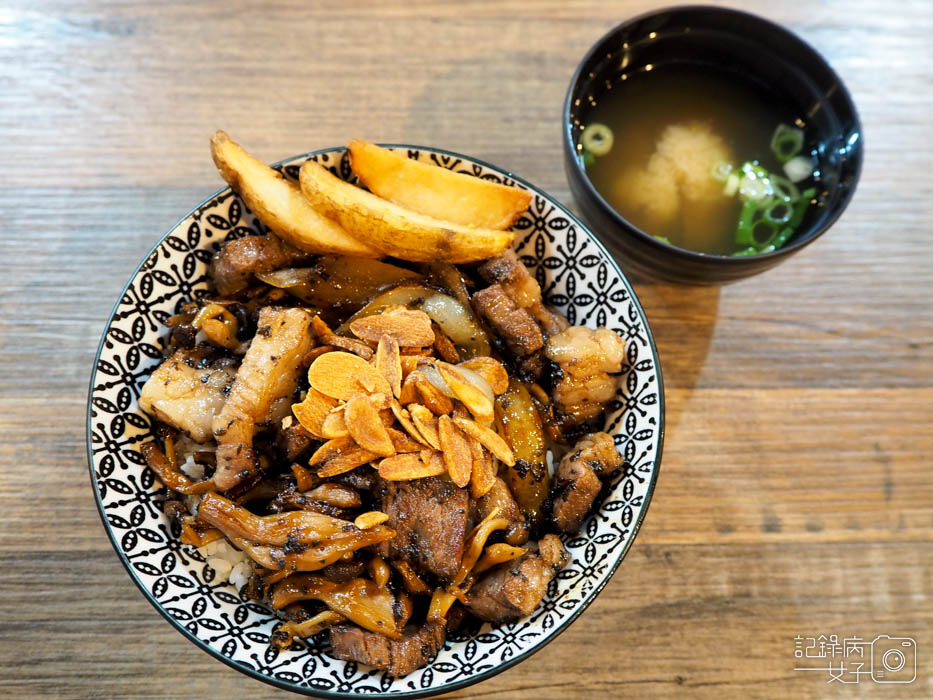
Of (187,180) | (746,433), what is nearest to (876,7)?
(746,433)

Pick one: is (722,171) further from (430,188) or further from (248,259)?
(248,259)

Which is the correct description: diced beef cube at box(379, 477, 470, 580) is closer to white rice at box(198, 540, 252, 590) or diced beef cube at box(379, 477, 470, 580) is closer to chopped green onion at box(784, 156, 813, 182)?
white rice at box(198, 540, 252, 590)

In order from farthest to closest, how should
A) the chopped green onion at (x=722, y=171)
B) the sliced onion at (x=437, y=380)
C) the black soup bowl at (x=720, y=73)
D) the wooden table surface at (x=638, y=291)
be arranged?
the chopped green onion at (x=722, y=171) → the wooden table surface at (x=638, y=291) → the black soup bowl at (x=720, y=73) → the sliced onion at (x=437, y=380)

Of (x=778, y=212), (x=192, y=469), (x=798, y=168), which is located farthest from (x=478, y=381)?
(x=798, y=168)

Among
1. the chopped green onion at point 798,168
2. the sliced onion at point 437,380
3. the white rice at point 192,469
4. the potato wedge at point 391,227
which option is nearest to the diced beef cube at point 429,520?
the sliced onion at point 437,380

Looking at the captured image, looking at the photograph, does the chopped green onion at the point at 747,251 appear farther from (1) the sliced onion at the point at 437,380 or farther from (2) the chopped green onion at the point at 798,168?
(1) the sliced onion at the point at 437,380

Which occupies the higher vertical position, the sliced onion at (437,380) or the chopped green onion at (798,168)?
the chopped green onion at (798,168)

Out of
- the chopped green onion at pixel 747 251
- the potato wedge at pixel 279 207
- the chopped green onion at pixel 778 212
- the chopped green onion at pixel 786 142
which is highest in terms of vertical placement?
the chopped green onion at pixel 786 142
